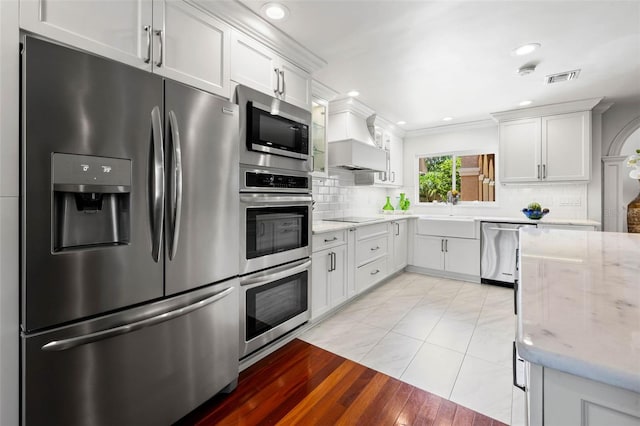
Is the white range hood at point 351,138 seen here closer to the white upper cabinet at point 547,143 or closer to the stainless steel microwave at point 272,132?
the stainless steel microwave at point 272,132

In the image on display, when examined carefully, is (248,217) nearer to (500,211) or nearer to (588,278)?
(588,278)

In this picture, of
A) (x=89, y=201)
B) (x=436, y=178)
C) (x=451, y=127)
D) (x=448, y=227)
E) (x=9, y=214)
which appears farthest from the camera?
(x=436, y=178)

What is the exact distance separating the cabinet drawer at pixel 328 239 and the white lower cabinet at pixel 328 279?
0.05 meters

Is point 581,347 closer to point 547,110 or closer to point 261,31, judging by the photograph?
point 261,31

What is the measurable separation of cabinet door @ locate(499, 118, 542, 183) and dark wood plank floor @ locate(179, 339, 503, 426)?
11.6ft

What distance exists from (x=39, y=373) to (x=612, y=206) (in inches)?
227

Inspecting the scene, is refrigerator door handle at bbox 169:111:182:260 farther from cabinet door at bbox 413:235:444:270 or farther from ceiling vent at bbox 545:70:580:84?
cabinet door at bbox 413:235:444:270

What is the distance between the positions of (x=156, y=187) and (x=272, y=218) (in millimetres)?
893

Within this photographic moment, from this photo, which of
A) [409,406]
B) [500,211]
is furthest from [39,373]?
Answer: [500,211]

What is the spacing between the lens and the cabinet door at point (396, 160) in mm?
4907

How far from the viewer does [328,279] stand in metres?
2.78

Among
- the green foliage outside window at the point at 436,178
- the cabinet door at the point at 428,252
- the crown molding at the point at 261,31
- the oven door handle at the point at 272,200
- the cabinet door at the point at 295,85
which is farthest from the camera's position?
the green foliage outside window at the point at 436,178

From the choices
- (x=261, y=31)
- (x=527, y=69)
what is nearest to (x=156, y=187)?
(x=261, y=31)

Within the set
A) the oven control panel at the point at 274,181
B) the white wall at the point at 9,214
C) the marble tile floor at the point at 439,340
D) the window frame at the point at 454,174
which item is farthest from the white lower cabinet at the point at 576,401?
the window frame at the point at 454,174
